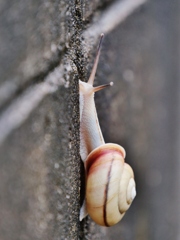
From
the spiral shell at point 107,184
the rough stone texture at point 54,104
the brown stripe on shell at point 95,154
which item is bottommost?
the spiral shell at point 107,184

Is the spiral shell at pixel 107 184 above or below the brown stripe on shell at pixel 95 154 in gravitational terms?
below

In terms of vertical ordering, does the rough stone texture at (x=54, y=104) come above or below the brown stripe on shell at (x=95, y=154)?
above

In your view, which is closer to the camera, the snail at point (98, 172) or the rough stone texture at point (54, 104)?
the rough stone texture at point (54, 104)

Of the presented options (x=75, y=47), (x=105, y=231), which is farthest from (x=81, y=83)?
(x=105, y=231)

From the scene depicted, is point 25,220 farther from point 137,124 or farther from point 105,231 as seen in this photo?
point 137,124

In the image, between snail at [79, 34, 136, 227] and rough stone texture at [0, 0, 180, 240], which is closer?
rough stone texture at [0, 0, 180, 240]

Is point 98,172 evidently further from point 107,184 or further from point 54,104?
point 54,104

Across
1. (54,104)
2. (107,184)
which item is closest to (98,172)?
(107,184)
